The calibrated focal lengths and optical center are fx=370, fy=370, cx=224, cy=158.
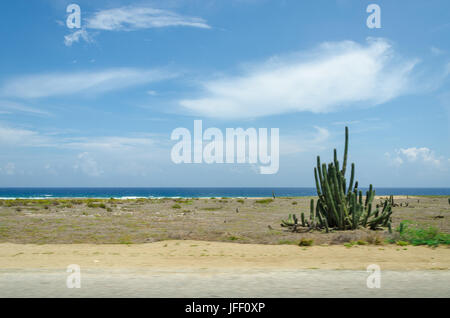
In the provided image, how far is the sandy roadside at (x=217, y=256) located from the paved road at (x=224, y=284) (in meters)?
1.10

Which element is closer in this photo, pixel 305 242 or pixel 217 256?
pixel 217 256

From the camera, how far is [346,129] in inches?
837

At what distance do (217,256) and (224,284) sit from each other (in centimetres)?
494

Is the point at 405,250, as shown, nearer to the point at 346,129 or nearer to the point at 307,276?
the point at 307,276

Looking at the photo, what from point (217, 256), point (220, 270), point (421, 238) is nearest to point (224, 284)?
point (220, 270)

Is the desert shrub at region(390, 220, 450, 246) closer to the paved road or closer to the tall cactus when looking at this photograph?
the tall cactus

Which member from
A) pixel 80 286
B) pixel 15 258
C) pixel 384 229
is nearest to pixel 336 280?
pixel 80 286

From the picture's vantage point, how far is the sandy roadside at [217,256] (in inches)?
464

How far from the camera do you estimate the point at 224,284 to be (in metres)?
8.95

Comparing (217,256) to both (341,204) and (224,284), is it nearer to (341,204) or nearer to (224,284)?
(224,284)
